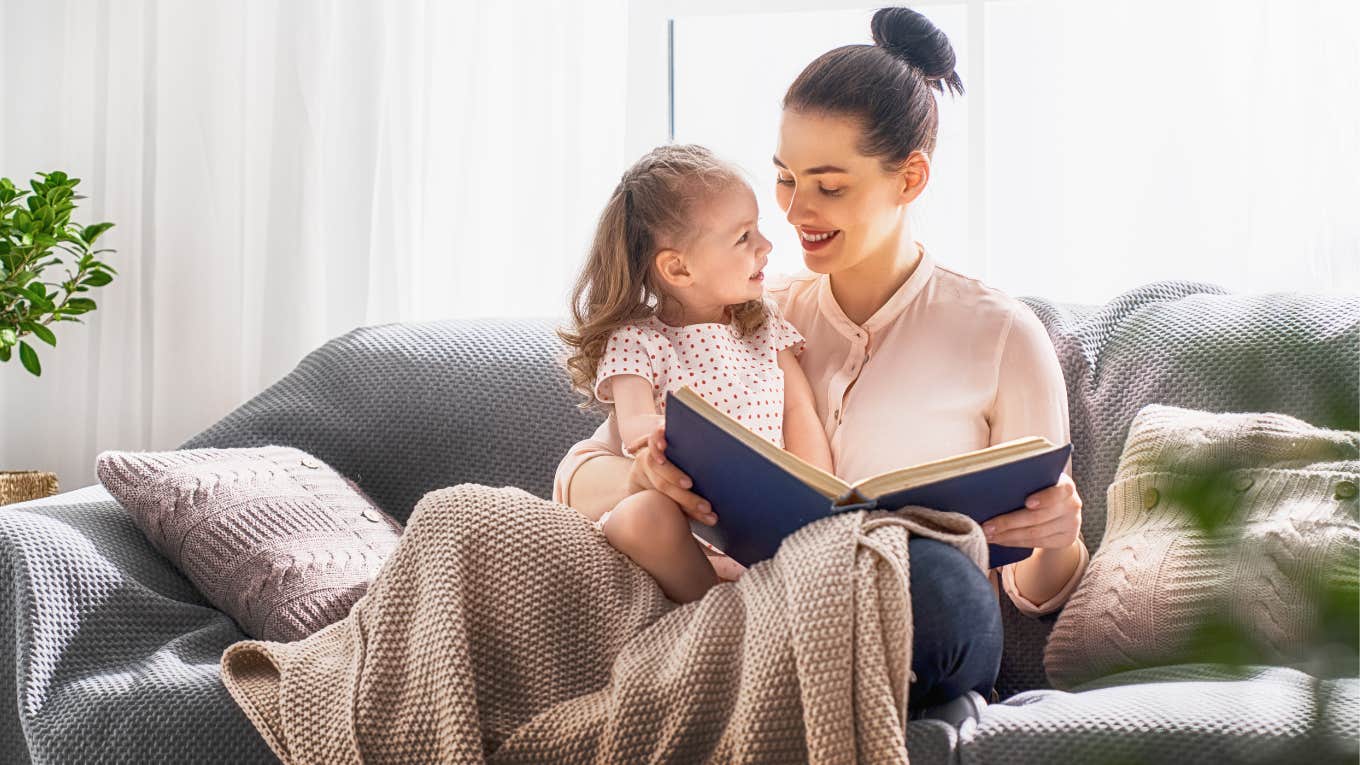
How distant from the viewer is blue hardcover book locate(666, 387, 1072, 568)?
122 centimetres

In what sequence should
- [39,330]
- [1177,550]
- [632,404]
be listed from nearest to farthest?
[1177,550] → [632,404] → [39,330]

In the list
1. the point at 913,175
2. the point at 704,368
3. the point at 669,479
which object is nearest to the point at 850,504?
the point at 669,479

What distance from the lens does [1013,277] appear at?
8.84ft

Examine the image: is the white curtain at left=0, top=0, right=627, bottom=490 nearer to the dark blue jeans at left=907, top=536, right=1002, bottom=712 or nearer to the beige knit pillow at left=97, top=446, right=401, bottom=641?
the beige knit pillow at left=97, top=446, right=401, bottom=641

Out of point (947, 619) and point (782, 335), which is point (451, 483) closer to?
point (782, 335)

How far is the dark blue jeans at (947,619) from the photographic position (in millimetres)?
1219

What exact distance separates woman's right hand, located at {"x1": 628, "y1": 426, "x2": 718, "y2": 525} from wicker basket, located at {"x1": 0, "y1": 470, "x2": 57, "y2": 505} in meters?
1.65

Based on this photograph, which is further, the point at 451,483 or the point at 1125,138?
the point at 1125,138

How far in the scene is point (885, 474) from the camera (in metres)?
1.24

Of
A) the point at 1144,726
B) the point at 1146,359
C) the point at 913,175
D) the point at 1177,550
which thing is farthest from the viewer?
the point at 1146,359

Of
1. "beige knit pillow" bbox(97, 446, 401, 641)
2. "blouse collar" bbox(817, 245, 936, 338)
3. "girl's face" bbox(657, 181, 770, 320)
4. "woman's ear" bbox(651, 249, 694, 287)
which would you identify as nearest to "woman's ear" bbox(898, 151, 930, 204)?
"blouse collar" bbox(817, 245, 936, 338)

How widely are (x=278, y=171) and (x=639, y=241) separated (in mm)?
1542

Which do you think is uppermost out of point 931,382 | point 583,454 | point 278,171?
point 278,171

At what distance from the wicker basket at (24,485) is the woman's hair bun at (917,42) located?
1.88 m
